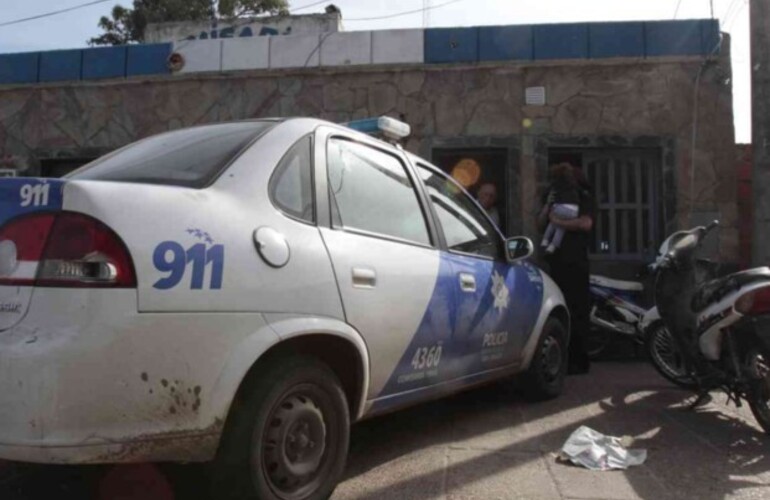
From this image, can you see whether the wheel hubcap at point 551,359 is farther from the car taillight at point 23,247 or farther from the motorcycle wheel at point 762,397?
the car taillight at point 23,247

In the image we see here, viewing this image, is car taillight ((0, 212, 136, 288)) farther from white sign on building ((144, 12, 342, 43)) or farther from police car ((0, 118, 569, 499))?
white sign on building ((144, 12, 342, 43))

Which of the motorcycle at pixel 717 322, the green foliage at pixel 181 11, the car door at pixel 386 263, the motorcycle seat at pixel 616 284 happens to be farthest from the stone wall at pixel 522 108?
the green foliage at pixel 181 11

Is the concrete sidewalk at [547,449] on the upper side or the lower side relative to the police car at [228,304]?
lower

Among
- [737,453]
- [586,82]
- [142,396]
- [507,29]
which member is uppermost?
[507,29]

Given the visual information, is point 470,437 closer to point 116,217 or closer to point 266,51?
point 116,217

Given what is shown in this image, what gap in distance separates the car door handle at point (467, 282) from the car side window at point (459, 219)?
7.0 inches

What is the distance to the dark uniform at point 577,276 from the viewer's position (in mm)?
6680

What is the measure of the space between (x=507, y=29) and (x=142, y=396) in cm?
736

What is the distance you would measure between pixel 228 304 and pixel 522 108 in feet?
21.9

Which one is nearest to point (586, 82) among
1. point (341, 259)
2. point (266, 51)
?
point (266, 51)

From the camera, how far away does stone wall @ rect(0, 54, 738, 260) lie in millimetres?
8305

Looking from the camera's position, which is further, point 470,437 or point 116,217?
point 470,437

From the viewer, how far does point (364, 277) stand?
3252mm

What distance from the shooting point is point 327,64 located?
8.85 meters
